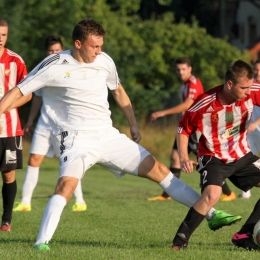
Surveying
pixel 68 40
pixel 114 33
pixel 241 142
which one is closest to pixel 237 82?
pixel 241 142

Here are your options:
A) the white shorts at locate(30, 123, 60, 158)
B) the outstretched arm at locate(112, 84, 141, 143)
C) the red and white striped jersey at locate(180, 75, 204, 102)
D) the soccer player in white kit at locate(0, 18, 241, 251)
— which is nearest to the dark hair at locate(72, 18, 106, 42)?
the soccer player in white kit at locate(0, 18, 241, 251)

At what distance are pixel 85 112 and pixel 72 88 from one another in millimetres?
249

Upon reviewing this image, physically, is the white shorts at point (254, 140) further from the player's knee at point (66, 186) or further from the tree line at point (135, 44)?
the tree line at point (135, 44)

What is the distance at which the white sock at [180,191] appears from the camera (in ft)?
24.0

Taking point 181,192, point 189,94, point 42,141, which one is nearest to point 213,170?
point 181,192

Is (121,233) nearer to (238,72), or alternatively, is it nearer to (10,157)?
(10,157)

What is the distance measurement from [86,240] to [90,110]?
55.7 inches

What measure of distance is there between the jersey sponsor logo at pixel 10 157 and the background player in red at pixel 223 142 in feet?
7.21

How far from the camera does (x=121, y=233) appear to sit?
850cm

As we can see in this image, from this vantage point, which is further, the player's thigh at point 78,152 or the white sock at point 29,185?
the white sock at point 29,185

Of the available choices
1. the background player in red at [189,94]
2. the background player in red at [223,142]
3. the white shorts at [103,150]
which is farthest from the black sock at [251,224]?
the background player in red at [189,94]

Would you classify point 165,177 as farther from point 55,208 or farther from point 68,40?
point 68,40

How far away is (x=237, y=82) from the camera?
22.9ft

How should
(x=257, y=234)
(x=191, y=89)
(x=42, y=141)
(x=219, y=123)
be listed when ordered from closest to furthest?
1. (x=257, y=234)
2. (x=219, y=123)
3. (x=42, y=141)
4. (x=191, y=89)
